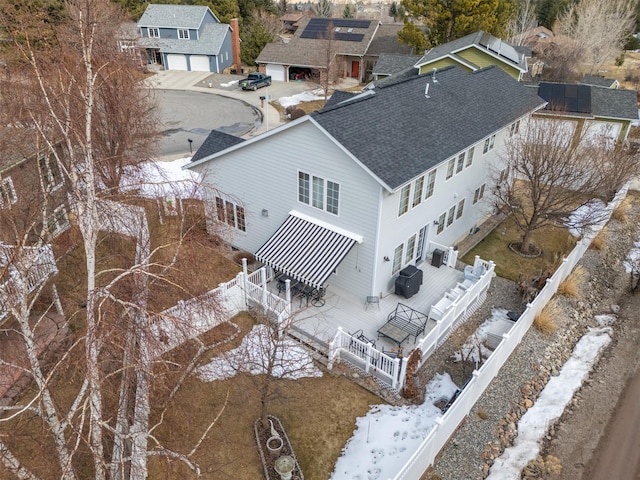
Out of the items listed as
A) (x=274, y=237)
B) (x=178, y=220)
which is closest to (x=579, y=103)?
(x=274, y=237)

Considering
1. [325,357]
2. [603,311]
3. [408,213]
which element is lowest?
[603,311]

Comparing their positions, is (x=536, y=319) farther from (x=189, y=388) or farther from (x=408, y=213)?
(x=189, y=388)

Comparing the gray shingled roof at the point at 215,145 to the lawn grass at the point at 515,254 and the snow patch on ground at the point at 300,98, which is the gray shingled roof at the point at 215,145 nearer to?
the lawn grass at the point at 515,254

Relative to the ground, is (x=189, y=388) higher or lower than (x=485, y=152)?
lower

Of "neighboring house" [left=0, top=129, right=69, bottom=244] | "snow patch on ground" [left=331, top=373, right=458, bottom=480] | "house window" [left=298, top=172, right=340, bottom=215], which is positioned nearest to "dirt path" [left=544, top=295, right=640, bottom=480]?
"snow patch on ground" [left=331, top=373, right=458, bottom=480]

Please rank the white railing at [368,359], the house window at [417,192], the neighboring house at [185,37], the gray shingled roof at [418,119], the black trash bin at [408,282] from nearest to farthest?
the white railing at [368,359]
the gray shingled roof at [418,119]
the house window at [417,192]
the black trash bin at [408,282]
the neighboring house at [185,37]

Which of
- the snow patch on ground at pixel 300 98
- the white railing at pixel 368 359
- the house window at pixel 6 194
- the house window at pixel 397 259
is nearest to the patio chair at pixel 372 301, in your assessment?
the house window at pixel 397 259

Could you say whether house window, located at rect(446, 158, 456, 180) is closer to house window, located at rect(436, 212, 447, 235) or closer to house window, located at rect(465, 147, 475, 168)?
house window, located at rect(465, 147, 475, 168)
